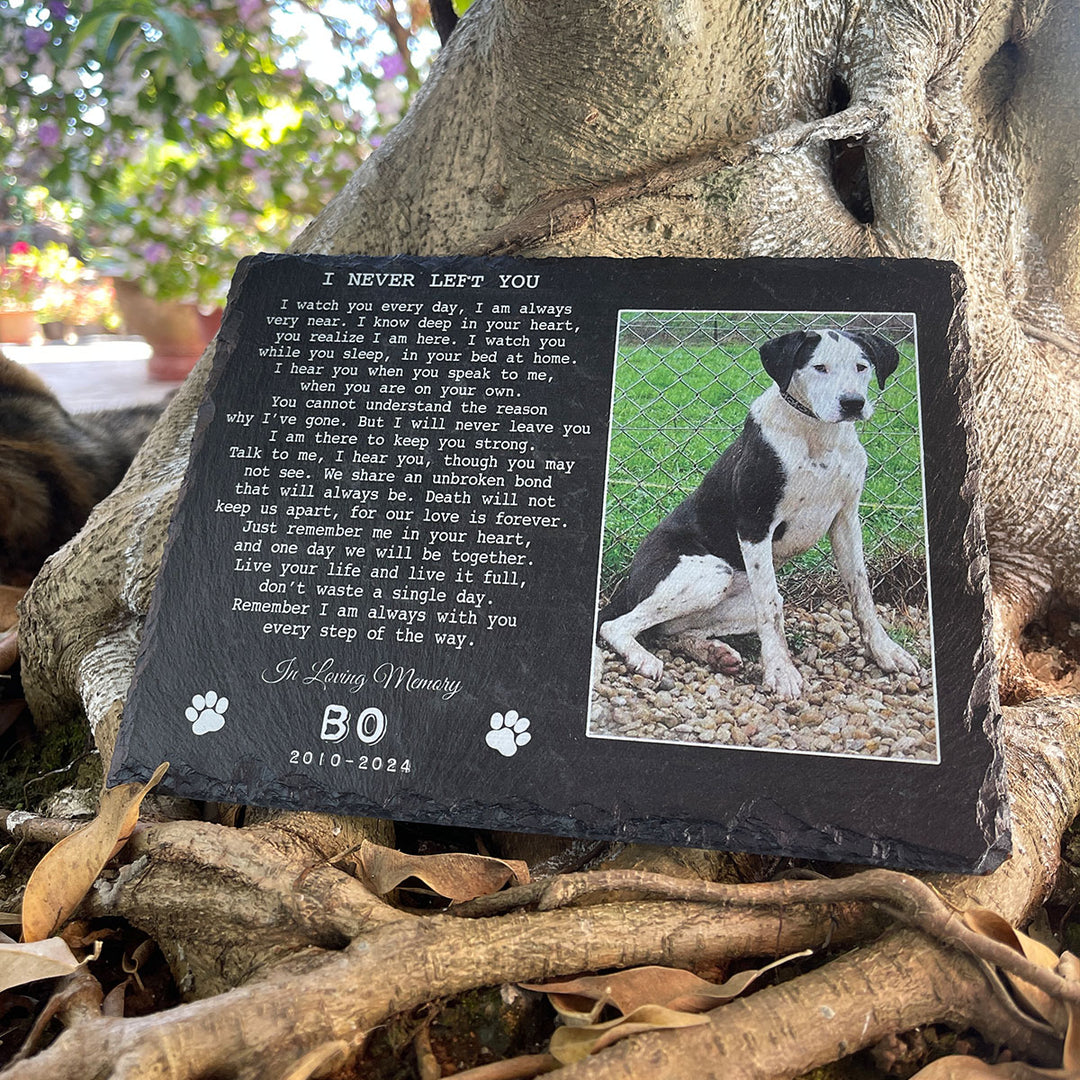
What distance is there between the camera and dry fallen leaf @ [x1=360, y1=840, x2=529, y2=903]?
A: 1.31 m

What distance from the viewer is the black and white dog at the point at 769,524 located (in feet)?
4.78

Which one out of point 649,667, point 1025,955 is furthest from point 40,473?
point 1025,955

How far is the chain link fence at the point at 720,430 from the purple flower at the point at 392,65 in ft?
9.74

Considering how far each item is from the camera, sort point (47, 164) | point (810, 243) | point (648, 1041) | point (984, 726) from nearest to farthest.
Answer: point (648, 1041), point (984, 726), point (810, 243), point (47, 164)

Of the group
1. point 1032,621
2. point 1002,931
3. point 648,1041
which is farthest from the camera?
point 1032,621

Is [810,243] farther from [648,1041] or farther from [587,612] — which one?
[648,1041]

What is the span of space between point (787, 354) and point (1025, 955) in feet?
3.22

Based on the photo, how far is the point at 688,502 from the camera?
5.06 feet

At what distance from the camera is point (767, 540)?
1.51 metres

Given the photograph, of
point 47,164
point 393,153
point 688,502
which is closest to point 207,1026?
point 688,502

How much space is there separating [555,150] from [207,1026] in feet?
5.48

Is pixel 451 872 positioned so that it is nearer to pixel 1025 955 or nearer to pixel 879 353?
pixel 1025 955

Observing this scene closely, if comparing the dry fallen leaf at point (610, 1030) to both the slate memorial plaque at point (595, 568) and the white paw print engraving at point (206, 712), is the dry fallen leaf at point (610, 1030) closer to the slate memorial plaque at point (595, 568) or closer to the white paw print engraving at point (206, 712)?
the slate memorial plaque at point (595, 568)

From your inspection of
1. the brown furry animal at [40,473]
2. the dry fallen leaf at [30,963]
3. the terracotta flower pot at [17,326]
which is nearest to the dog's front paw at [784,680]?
the dry fallen leaf at [30,963]
